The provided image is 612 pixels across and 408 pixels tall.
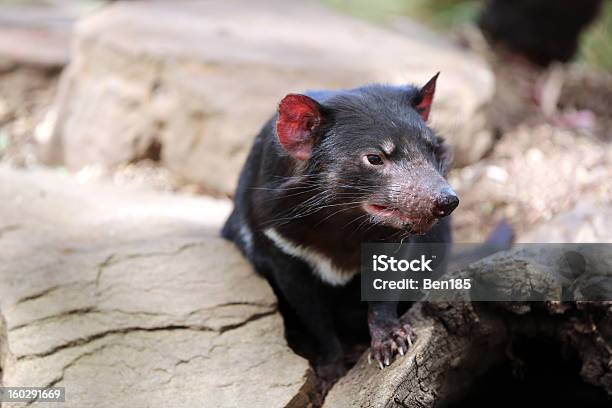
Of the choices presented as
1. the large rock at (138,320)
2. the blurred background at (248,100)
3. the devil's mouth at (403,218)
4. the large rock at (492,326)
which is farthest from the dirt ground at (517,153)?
the devil's mouth at (403,218)

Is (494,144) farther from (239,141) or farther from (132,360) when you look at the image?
(132,360)

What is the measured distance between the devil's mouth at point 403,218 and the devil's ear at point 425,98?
23.9 inches

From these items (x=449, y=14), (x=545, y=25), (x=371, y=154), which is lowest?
(x=371, y=154)

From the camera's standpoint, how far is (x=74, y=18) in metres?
9.88

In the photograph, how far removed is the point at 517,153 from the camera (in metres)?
6.16

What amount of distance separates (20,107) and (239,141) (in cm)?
316

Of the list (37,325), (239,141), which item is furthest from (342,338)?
(239,141)

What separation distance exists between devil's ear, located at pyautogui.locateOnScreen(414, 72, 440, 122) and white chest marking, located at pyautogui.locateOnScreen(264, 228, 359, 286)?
792 millimetres

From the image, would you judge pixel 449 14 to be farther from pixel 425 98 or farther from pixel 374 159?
pixel 374 159

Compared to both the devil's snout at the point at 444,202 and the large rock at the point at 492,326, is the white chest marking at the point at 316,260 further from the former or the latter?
the devil's snout at the point at 444,202

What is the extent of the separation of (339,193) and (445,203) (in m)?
0.48

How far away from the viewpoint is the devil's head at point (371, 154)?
288 centimetres

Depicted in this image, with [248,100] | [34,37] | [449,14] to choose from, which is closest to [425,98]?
[248,100]

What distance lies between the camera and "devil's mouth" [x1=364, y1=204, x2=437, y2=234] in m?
2.87
